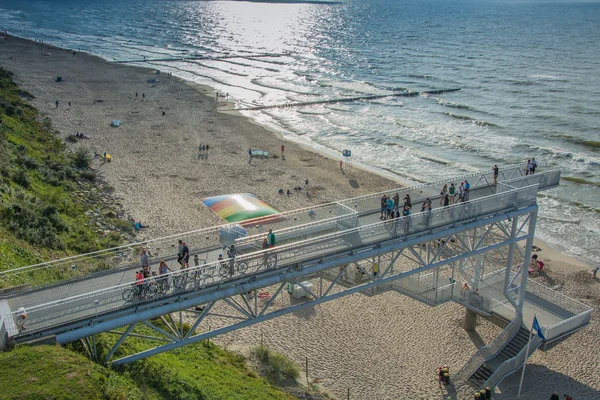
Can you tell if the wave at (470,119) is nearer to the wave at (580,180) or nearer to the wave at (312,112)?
the wave at (312,112)

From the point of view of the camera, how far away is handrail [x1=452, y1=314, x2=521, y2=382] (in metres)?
21.9

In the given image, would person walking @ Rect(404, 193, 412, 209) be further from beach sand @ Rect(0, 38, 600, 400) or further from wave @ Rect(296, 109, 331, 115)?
wave @ Rect(296, 109, 331, 115)

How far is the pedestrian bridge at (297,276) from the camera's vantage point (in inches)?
547

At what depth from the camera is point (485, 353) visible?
72.6ft

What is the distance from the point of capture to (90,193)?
37.7 metres

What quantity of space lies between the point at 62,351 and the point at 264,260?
5610 mm

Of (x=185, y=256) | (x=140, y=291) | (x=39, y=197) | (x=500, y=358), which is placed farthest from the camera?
(x=39, y=197)

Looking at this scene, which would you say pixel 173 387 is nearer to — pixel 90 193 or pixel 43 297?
pixel 43 297

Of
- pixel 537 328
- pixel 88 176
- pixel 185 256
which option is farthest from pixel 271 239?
pixel 88 176

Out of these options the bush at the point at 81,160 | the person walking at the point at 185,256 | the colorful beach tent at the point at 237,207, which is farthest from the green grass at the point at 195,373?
the bush at the point at 81,160

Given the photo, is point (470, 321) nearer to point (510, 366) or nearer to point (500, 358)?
point (500, 358)

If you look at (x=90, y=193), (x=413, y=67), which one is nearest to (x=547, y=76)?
(x=413, y=67)

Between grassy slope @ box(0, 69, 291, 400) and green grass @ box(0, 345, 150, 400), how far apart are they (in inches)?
0.7

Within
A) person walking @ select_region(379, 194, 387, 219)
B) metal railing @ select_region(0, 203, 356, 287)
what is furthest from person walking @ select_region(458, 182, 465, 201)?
metal railing @ select_region(0, 203, 356, 287)
